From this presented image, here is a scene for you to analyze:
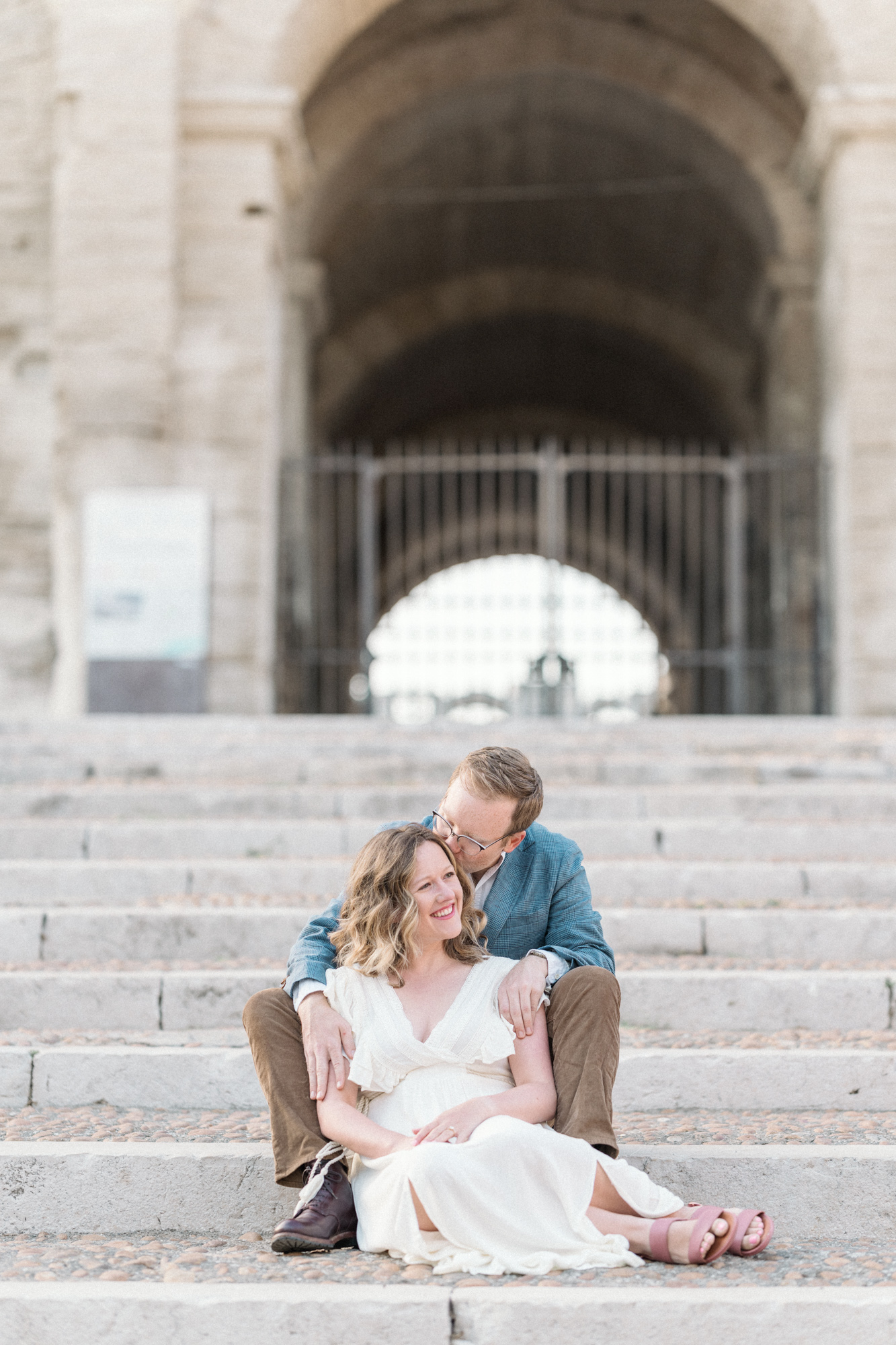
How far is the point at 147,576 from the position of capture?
9164mm

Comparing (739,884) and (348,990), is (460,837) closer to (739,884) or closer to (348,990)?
(348,990)

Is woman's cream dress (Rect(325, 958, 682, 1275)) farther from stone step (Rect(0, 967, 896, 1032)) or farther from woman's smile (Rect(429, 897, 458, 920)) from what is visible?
stone step (Rect(0, 967, 896, 1032))

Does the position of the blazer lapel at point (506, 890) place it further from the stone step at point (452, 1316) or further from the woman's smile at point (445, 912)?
the stone step at point (452, 1316)

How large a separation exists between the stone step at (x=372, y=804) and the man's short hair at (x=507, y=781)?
8.22 feet

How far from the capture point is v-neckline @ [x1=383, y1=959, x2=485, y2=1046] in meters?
2.93

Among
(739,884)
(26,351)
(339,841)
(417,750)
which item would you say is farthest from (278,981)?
(26,351)

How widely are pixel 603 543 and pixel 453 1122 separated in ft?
63.4

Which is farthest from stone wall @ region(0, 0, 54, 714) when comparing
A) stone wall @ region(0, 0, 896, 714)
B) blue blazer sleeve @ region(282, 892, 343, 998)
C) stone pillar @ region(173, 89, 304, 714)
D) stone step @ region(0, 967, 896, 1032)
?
blue blazer sleeve @ region(282, 892, 343, 998)

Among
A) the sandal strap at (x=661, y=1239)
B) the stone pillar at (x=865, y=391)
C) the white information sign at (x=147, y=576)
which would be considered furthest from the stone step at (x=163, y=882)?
the stone pillar at (x=865, y=391)

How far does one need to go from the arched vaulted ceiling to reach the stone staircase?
7632 mm

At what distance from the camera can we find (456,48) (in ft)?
41.1

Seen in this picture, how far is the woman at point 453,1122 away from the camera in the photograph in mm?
2604

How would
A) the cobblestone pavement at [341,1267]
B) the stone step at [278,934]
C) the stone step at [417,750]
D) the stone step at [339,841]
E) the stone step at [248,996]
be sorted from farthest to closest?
the stone step at [417,750]
the stone step at [339,841]
the stone step at [278,934]
the stone step at [248,996]
the cobblestone pavement at [341,1267]

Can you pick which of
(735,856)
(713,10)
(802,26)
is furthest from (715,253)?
(735,856)
